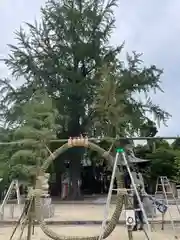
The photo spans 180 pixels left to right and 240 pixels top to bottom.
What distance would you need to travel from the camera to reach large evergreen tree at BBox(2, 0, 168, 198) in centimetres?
2592

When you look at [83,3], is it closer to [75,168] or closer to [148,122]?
[148,122]

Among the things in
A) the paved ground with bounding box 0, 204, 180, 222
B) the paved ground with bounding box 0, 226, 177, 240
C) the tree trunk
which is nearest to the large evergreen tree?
the tree trunk

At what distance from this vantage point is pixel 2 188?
69.2 feet

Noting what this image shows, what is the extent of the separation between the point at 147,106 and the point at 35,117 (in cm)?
1631

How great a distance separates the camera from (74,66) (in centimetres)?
2686

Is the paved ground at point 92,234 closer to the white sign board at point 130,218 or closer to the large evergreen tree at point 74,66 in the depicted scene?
the white sign board at point 130,218

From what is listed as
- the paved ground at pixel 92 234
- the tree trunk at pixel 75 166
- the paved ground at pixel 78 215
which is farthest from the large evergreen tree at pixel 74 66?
the paved ground at pixel 92 234

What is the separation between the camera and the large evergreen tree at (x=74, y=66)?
25.9 metres

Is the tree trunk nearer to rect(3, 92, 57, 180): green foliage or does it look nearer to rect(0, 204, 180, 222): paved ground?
rect(0, 204, 180, 222): paved ground

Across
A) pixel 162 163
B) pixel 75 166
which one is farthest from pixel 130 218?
pixel 162 163

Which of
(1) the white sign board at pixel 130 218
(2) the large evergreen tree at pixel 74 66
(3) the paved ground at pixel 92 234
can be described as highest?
(2) the large evergreen tree at pixel 74 66

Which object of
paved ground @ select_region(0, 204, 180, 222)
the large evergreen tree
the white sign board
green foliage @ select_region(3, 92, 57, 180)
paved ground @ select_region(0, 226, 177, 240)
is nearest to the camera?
the white sign board

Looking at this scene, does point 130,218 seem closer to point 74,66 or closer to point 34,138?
point 34,138

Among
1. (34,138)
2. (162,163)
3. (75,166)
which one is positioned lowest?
(34,138)
